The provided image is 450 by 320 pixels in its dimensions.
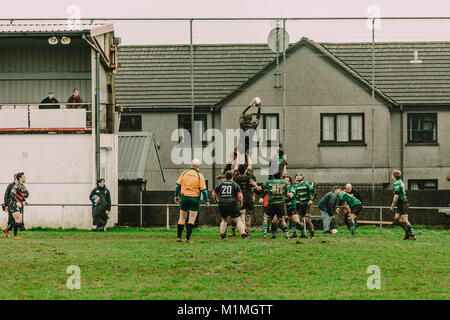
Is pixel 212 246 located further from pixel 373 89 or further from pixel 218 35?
pixel 373 89

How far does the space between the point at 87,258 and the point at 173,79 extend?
20.4 metres

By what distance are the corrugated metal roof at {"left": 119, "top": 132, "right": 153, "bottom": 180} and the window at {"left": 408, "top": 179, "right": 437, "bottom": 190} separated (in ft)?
38.3

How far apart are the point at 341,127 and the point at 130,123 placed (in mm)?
9638

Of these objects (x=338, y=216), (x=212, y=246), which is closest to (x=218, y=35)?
(x=338, y=216)

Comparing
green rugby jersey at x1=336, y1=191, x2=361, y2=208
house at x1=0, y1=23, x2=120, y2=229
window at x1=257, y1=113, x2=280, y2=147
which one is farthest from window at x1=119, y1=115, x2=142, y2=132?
green rugby jersey at x1=336, y1=191, x2=361, y2=208

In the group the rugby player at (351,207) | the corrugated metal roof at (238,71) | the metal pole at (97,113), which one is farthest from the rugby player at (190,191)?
the corrugated metal roof at (238,71)

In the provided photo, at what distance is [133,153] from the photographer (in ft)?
116

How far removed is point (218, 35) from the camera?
3175 centimetres

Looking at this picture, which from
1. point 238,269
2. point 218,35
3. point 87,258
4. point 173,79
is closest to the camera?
point 238,269

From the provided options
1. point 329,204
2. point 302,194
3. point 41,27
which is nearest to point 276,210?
point 302,194

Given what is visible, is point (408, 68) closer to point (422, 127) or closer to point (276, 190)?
point (422, 127)

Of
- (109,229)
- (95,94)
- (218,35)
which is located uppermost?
(218,35)

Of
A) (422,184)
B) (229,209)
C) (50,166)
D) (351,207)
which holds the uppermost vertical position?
(50,166)

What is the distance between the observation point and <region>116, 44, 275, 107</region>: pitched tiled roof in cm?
3591
